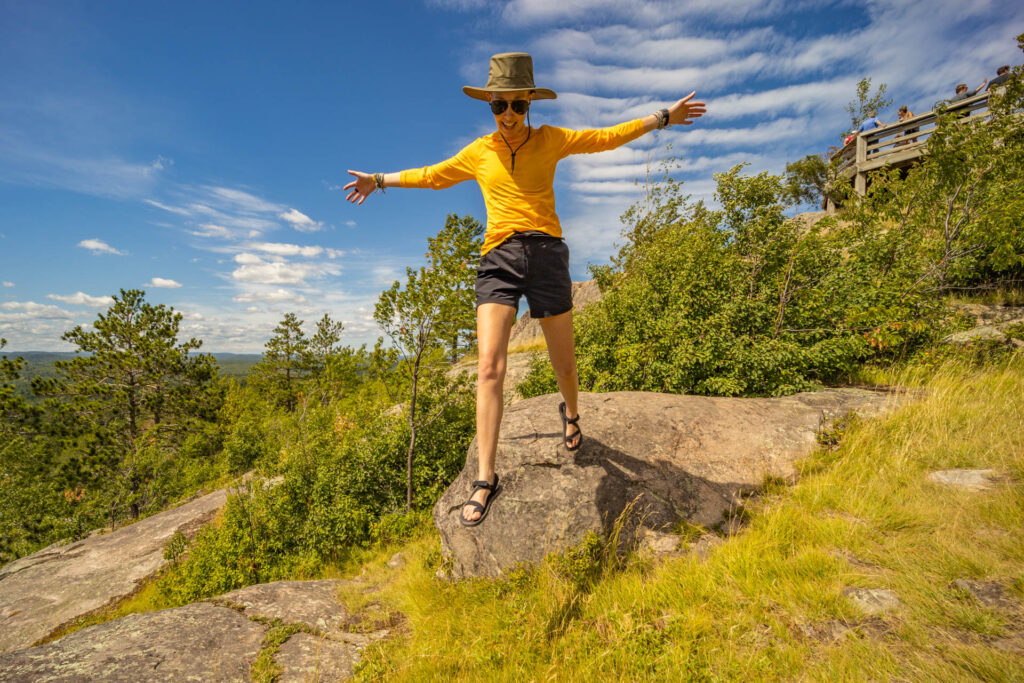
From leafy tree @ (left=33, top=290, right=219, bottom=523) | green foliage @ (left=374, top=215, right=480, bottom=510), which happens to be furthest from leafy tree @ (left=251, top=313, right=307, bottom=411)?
green foliage @ (left=374, top=215, right=480, bottom=510)

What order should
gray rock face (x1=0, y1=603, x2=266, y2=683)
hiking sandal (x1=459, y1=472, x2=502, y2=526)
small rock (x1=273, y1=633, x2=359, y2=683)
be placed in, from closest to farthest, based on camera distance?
gray rock face (x1=0, y1=603, x2=266, y2=683) < small rock (x1=273, y1=633, x2=359, y2=683) < hiking sandal (x1=459, y1=472, x2=502, y2=526)

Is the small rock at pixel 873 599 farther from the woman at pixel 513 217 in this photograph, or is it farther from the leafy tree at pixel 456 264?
the leafy tree at pixel 456 264

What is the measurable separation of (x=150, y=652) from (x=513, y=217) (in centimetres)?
385

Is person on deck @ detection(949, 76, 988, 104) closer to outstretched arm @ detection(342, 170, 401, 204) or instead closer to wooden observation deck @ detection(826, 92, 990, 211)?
wooden observation deck @ detection(826, 92, 990, 211)

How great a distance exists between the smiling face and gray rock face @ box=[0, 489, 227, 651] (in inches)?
456

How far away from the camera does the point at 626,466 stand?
3953 mm

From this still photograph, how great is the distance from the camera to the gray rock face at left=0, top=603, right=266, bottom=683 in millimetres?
2389

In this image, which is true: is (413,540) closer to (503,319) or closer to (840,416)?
(503,319)

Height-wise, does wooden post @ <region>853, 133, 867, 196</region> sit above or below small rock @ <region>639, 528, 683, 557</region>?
above

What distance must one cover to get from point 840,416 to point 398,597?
4.90 metres

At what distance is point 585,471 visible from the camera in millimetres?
3748

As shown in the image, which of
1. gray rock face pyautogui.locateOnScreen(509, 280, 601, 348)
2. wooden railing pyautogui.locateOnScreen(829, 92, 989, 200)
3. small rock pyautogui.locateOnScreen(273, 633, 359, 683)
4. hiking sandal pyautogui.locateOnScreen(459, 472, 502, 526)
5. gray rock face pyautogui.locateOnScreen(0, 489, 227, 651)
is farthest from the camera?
gray rock face pyautogui.locateOnScreen(509, 280, 601, 348)

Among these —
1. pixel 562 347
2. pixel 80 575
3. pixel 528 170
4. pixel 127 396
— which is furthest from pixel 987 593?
pixel 127 396

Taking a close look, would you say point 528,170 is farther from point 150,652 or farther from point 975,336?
point 975,336
